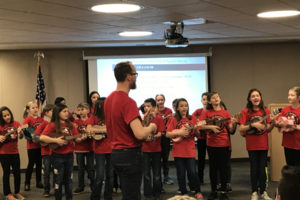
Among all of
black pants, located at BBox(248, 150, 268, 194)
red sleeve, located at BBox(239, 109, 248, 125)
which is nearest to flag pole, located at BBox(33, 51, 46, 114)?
red sleeve, located at BBox(239, 109, 248, 125)

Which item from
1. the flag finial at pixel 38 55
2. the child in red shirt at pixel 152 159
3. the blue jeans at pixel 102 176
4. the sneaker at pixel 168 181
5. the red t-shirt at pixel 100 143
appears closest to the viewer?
the blue jeans at pixel 102 176

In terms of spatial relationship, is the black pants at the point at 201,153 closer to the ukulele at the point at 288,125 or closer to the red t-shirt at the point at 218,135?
the red t-shirt at the point at 218,135

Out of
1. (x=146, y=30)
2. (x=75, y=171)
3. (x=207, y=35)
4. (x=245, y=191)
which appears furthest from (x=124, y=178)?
(x=75, y=171)

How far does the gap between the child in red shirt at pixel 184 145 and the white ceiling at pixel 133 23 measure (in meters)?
1.32

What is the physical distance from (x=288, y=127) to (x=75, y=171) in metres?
5.30

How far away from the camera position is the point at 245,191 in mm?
6590

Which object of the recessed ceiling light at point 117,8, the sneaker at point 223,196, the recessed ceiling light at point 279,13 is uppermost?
the recessed ceiling light at point 279,13

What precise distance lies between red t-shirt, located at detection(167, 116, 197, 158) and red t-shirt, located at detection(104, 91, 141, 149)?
8.76 ft

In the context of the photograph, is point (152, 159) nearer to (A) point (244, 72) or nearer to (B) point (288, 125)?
(B) point (288, 125)

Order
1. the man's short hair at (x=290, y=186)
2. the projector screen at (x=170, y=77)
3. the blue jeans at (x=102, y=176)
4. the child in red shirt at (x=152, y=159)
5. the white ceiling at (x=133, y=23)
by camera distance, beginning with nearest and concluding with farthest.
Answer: the man's short hair at (x=290, y=186), the white ceiling at (x=133, y=23), the blue jeans at (x=102, y=176), the child in red shirt at (x=152, y=159), the projector screen at (x=170, y=77)

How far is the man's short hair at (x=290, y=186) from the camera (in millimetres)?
1549

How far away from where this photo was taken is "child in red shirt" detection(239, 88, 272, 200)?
565 cm

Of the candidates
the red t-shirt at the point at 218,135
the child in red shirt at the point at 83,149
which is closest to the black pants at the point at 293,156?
the red t-shirt at the point at 218,135

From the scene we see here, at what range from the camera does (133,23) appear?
20.9 feet
